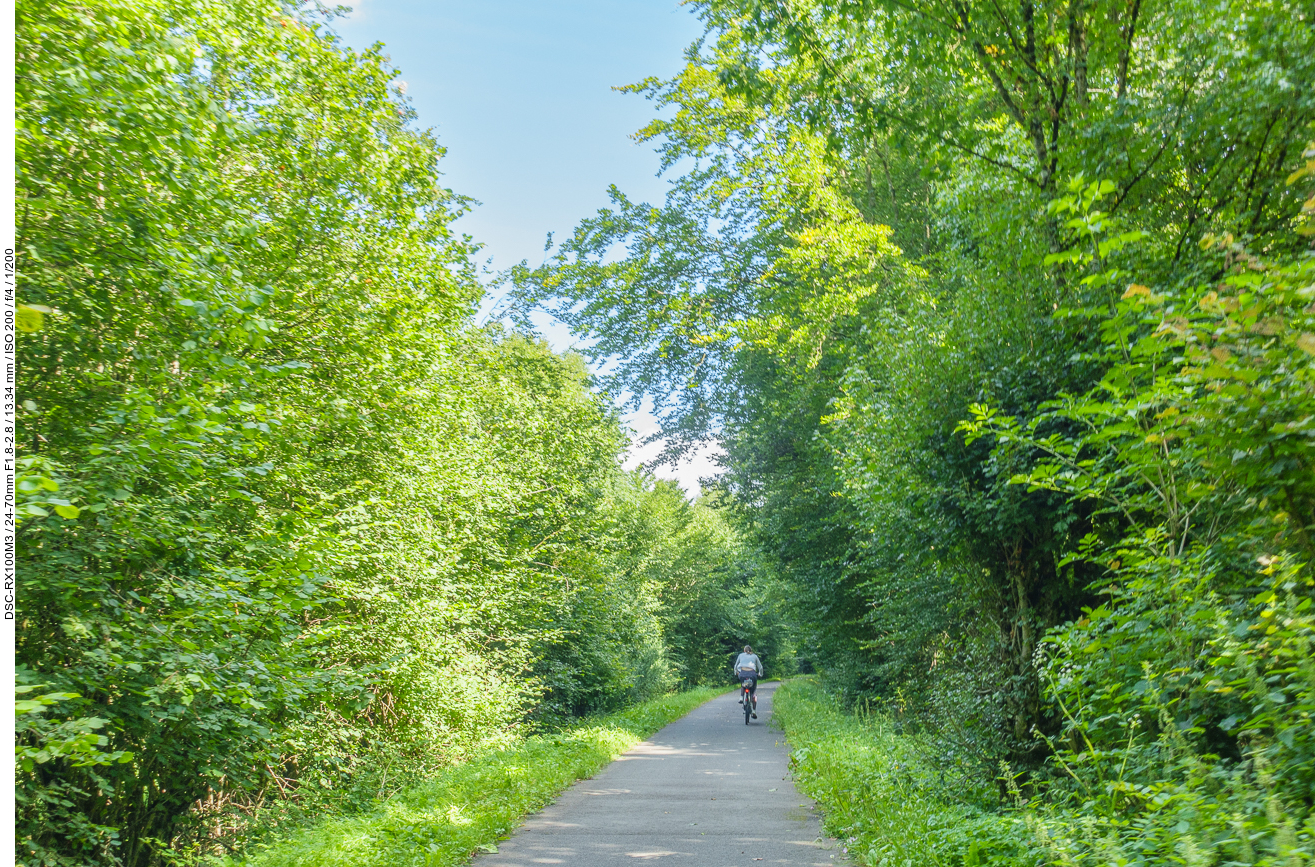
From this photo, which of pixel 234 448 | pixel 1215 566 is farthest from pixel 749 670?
pixel 1215 566

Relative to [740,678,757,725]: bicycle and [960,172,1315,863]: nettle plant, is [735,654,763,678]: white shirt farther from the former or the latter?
[960,172,1315,863]: nettle plant

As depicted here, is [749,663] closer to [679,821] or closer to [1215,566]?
[679,821]

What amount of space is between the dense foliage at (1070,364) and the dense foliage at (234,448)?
16.1 feet

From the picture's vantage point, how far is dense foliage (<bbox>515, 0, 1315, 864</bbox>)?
12.4 ft

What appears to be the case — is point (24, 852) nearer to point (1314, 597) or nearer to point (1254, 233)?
point (1314, 597)

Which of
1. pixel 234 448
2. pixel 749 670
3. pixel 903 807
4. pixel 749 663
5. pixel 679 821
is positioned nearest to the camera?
pixel 234 448

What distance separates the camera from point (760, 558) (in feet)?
73.4

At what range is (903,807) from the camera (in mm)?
7047

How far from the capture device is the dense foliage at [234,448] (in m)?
5.44

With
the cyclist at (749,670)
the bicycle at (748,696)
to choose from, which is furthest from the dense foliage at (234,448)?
the bicycle at (748,696)

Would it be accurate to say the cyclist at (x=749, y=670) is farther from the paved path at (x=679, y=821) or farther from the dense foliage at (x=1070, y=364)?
the paved path at (x=679, y=821)

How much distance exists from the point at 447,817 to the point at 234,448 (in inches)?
157

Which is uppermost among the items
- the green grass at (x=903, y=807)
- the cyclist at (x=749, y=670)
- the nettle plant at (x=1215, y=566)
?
the nettle plant at (x=1215, y=566)

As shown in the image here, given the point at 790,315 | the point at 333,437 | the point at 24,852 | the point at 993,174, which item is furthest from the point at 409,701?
the point at 993,174
